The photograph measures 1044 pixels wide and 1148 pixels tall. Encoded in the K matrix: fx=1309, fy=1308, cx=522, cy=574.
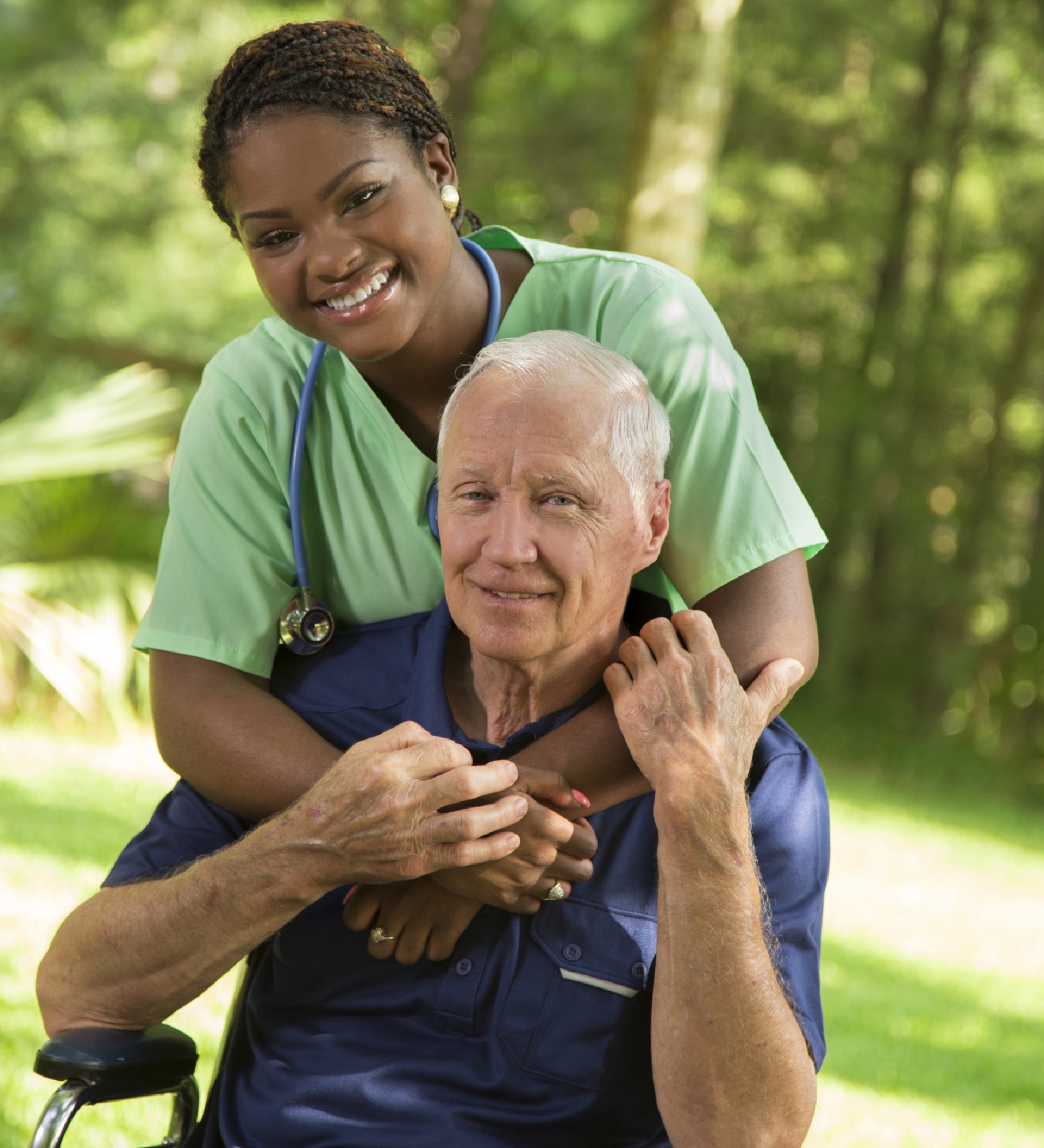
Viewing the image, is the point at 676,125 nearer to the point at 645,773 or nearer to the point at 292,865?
the point at 645,773

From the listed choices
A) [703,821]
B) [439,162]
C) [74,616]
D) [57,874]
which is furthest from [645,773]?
[74,616]

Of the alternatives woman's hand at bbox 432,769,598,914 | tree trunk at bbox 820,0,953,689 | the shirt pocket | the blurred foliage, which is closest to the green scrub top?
woman's hand at bbox 432,769,598,914

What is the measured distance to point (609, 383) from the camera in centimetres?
204

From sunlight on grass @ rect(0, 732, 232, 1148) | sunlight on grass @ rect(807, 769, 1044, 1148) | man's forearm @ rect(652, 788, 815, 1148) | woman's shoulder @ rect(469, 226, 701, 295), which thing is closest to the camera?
man's forearm @ rect(652, 788, 815, 1148)

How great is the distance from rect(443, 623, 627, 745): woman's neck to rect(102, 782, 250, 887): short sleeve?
44cm

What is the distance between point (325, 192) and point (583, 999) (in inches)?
51.5

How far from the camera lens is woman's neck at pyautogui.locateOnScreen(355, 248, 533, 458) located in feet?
7.30

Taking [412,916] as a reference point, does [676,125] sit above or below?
above

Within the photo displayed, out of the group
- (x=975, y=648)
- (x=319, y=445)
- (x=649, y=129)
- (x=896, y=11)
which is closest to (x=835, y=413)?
(x=975, y=648)

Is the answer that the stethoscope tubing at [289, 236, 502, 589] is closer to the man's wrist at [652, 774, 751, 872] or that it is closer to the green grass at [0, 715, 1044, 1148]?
the man's wrist at [652, 774, 751, 872]

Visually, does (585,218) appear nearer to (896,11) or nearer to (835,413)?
(835,413)

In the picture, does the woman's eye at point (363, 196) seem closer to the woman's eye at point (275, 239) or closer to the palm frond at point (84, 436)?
the woman's eye at point (275, 239)

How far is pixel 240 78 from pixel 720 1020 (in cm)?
158

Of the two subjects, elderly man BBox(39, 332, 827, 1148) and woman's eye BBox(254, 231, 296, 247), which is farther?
woman's eye BBox(254, 231, 296, 247)
